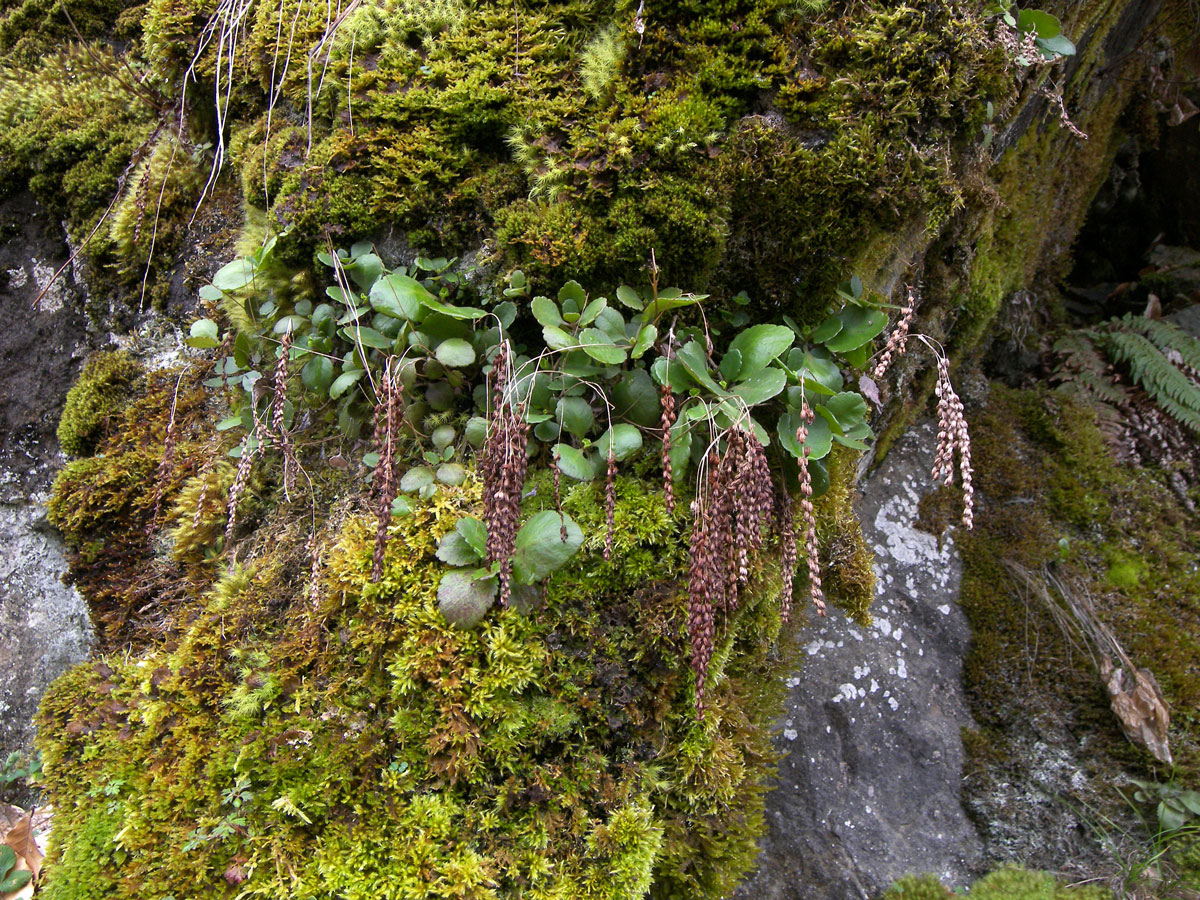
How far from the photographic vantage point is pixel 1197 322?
15.2 feet

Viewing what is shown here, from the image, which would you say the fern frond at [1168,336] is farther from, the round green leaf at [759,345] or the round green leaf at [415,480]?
the round green leaf at [415,480]

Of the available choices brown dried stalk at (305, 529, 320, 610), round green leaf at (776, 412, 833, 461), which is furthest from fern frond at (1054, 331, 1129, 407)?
brown dried stalk at (305, 529, 320, 610)

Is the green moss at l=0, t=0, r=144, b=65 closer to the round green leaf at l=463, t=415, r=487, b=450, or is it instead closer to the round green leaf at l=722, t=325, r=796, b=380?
the round green leaf at l=463, t=415, r=487, b=450

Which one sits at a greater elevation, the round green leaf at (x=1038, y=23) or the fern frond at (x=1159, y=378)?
the round green leaf at (x=1038, y=23)

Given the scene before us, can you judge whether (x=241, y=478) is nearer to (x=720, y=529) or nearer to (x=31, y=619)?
(x=720, y=529)

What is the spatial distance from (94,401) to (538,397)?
2048 mm

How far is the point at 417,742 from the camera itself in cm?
186

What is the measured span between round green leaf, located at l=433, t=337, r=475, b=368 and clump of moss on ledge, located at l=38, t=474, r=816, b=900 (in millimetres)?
411

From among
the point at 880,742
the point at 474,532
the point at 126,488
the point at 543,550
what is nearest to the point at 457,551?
the point at 474,532

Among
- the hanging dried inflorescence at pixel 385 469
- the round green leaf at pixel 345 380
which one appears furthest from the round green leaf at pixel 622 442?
the round green leaf at pixel 345 380

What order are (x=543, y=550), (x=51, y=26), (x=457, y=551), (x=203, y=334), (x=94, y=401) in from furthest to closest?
(x=51, y=26) < (x=94, y=401) < (x=203, y=334) < (x=457, y=551) < (x=543, y=550)

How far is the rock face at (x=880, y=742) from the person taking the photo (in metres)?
2.93

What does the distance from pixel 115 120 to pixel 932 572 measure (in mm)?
4690

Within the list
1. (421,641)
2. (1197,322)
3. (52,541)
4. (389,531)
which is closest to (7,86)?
(52,541)
